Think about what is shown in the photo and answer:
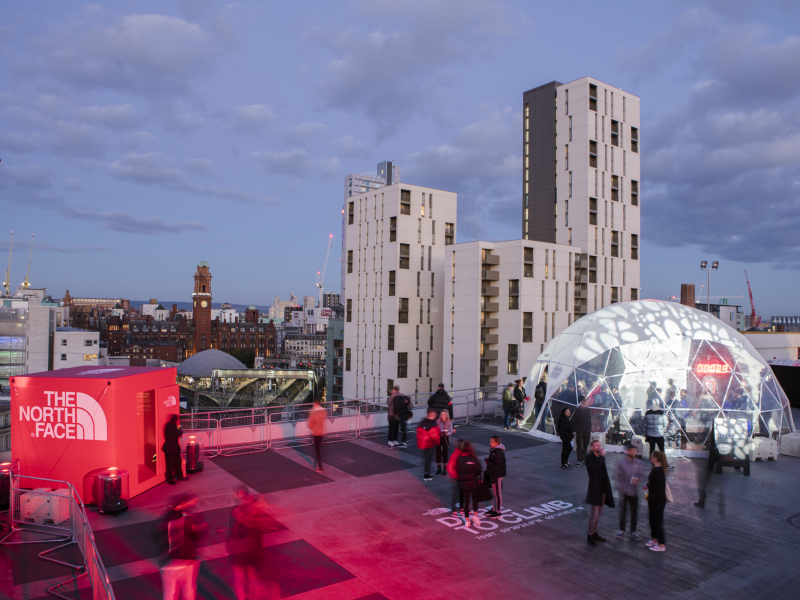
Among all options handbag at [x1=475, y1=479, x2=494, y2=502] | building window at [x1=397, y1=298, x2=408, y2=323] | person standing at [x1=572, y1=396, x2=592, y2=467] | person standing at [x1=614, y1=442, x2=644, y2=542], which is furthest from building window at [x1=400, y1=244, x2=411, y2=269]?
person standing at [x1=614, y1=442, x2=644, y2=542]

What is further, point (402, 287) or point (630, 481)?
point (402, 287)

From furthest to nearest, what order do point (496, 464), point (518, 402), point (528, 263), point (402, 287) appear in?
point (402, 287), point (528, 263), point (518, 402), point (496, 464)

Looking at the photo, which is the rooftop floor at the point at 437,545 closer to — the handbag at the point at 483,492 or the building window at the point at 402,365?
the handbag at the point at 483,492

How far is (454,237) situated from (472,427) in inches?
1515

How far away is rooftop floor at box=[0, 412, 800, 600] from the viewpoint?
311 inches

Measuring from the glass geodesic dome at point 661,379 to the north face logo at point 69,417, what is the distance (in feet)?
41.5

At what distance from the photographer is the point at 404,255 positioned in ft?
179

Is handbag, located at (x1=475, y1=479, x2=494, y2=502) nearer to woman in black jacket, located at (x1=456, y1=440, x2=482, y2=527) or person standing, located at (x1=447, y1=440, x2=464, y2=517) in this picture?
woman in black jacket, located at (x1=456, y1=440, x2=482, y2=527)

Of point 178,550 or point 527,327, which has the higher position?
point 527,327

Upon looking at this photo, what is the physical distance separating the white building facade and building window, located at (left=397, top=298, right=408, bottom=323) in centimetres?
687

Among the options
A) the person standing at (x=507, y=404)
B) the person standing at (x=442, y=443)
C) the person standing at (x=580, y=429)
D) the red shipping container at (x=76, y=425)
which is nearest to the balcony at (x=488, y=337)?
the person standing at (x=507, y=404)

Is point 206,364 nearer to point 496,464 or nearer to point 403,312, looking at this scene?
point 403,312

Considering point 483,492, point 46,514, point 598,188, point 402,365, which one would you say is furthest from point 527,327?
point 46,514

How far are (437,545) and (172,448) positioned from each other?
6.62 m
